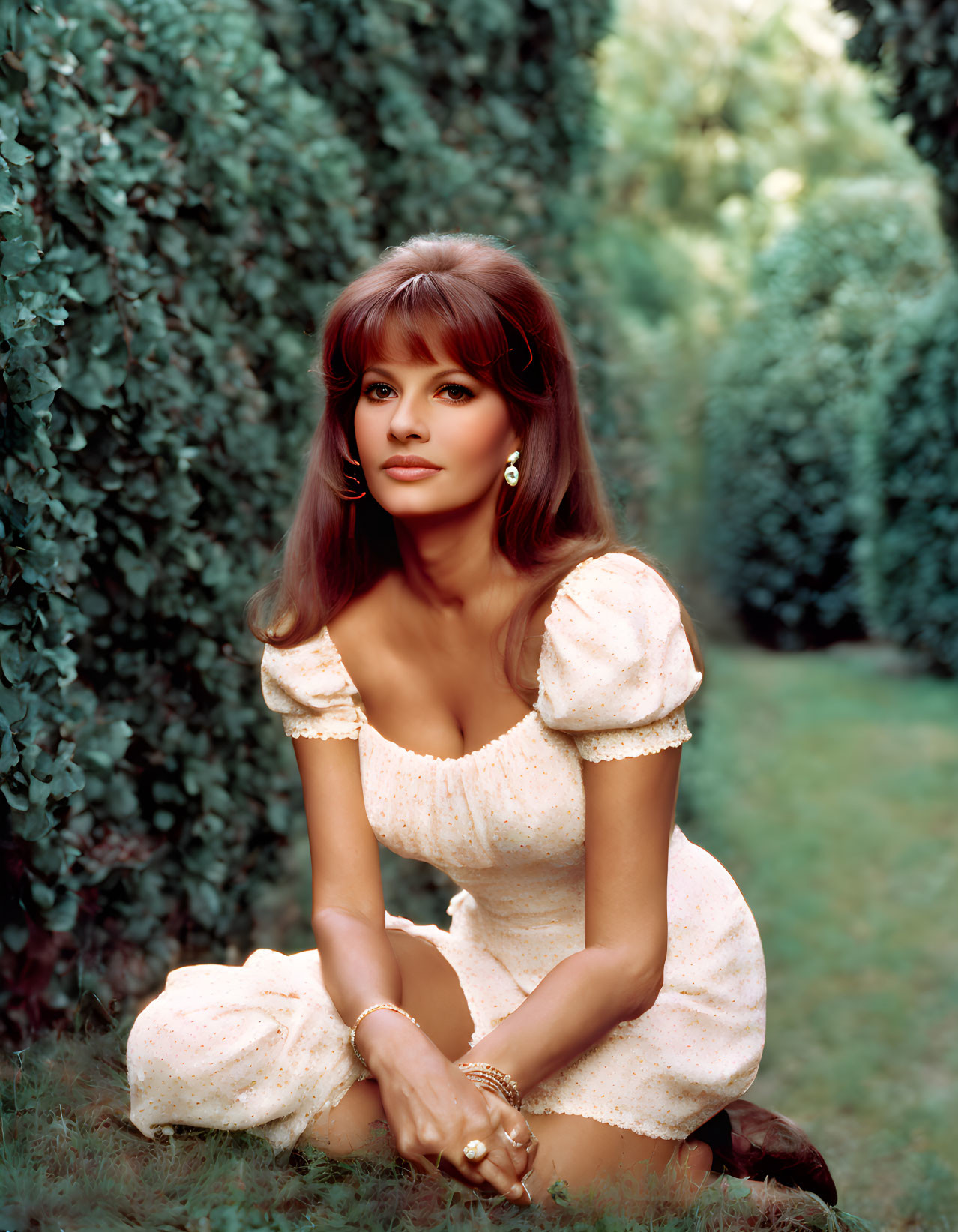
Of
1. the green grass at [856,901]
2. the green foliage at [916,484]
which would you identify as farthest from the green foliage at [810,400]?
the green grass at [856,901]

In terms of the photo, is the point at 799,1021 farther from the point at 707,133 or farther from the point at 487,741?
the point at 707,133

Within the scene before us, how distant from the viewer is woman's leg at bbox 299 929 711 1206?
2062 millimetres

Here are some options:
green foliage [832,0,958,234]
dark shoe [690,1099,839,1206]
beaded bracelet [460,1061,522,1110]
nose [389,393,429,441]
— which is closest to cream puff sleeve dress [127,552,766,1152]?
dark shoe [690,1099,839,1206]

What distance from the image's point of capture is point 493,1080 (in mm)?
1924

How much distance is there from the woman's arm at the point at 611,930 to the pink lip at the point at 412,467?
0.55 meters

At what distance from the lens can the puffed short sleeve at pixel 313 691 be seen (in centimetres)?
229

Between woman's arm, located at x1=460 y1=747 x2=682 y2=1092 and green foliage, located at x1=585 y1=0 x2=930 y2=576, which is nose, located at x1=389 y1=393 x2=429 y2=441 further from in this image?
green foliage, located at x1=585 y1=0 x2=930 y2=576

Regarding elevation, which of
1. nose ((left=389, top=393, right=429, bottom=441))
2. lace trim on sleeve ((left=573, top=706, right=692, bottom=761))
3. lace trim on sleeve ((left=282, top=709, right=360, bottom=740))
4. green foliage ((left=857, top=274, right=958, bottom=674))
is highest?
nose ((left=389, top=393, right=429, bottom=441))

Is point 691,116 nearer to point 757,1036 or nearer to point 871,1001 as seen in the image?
point 871,1001

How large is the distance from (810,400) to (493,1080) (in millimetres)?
9790

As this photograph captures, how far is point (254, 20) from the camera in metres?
3.58

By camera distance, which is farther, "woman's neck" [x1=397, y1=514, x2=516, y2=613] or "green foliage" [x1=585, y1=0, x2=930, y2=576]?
"green foliage" [x1=585, y1=0, x2=930, y2=576]

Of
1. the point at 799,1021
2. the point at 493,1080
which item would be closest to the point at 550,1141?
the point at 493,1080

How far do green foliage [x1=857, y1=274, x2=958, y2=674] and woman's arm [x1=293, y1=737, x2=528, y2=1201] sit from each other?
22.8 ft
